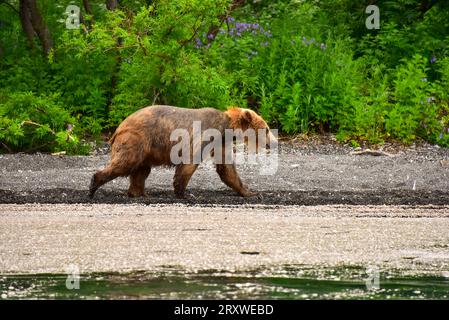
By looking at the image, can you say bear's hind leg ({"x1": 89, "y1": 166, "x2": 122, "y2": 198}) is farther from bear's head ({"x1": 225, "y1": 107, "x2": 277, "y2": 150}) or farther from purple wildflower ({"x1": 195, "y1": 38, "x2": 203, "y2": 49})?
purple wildflower ({"x1": 195, "y1": 38, "x2": 203, "y2": 49})

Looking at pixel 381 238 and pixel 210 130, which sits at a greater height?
pixel 210 130

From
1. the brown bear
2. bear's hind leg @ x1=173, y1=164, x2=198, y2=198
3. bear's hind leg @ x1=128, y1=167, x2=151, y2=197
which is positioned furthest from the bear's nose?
bear's hind leg @ x1=128, y1=167, x2=151, y2=197

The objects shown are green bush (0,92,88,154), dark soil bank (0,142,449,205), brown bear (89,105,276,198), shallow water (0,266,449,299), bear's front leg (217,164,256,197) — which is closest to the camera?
shallow water (0,266,449,299)

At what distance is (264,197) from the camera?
13.3 m

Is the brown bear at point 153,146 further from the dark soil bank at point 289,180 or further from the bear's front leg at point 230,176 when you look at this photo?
the dark soil bank at point 289,180

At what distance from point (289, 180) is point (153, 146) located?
7.53ft

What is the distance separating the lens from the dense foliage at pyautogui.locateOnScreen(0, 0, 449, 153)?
16344 millimetres

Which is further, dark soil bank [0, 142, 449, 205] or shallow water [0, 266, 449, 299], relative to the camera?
dark soil bank [0, 142, 449, 205]

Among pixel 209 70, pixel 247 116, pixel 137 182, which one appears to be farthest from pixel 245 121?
pixel 209 70

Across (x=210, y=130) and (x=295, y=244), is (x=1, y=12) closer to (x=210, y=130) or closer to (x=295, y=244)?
(x=210, y=130)

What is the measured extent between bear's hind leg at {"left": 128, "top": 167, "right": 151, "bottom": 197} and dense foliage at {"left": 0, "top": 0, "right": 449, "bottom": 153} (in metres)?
3.13

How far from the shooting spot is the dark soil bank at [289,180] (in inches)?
513
